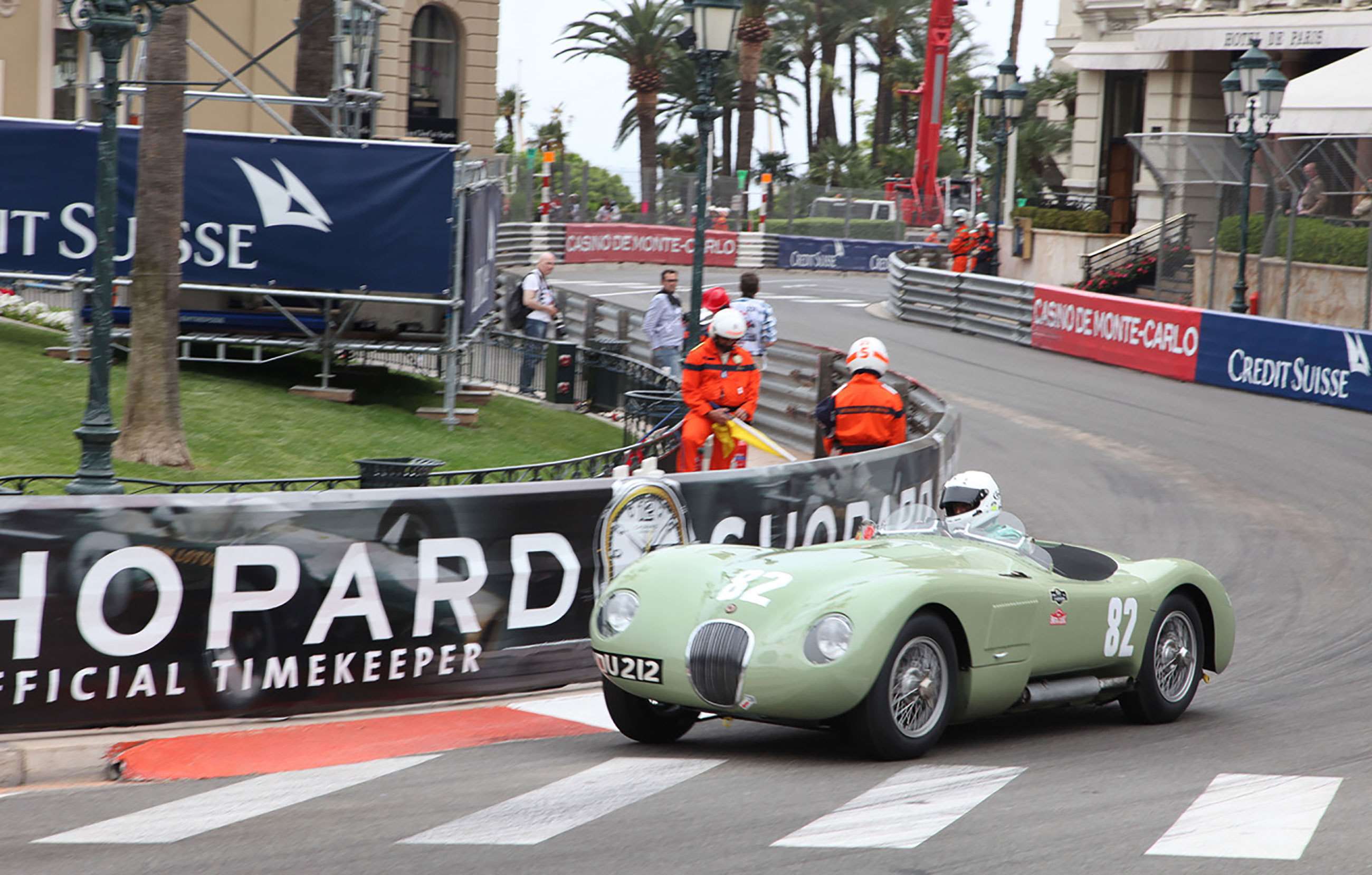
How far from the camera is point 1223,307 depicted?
29219 mm

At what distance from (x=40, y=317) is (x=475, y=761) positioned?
50.5ft

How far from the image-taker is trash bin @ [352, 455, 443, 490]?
1038cm

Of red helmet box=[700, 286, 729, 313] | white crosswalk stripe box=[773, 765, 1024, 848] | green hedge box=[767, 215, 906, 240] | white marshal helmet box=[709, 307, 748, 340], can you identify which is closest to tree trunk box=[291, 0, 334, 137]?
red helmet box=[700, 286, 729, 313]

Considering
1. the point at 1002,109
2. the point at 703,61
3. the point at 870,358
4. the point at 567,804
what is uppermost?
the point at 1002,109

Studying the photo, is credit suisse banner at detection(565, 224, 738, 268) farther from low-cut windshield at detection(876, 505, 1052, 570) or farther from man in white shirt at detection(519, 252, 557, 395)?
low-cut windshield at detection(876, 505, 1052, 570)

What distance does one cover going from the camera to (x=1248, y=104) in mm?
24719

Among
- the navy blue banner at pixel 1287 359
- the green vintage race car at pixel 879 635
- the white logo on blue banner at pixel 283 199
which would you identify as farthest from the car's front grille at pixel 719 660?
the navy blue banner at pixel 1287 359

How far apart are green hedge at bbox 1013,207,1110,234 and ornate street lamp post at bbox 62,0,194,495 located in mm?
32252

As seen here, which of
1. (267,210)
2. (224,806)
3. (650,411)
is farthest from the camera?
(267,210)

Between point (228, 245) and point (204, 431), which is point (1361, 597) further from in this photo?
point (228, 245)

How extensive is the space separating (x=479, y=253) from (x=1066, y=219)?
24.2m

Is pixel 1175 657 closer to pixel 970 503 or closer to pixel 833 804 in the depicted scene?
pixel 970 503

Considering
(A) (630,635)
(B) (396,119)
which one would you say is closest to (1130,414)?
(A) (630,635)

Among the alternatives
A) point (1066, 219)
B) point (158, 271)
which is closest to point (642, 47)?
point (1066, 219)
